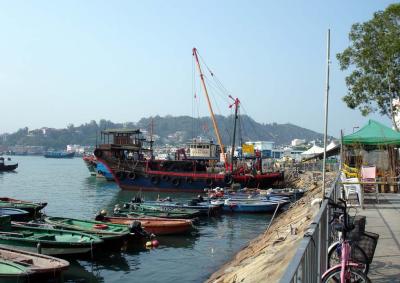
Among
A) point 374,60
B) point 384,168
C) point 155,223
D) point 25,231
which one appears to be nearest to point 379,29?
point 374,60

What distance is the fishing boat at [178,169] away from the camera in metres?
49.5

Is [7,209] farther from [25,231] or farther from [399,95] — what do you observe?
[399,95]

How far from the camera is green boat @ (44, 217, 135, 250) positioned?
17984 millimetres

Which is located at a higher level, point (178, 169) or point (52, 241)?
point (178, 169)

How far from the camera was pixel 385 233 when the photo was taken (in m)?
10.2

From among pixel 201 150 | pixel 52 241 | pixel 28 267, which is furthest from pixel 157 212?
pixel 201 150

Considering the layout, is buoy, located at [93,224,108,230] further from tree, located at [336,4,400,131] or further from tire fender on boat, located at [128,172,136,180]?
tire fender on boat, located at [128,172,136,180]

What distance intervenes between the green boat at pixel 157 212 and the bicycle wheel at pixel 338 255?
19897mm

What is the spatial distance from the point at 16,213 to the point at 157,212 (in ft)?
26.2

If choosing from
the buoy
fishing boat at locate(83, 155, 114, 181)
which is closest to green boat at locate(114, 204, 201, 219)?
the buoy

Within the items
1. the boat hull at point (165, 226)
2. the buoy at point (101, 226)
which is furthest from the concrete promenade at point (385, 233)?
the buoy at point (101, 226)

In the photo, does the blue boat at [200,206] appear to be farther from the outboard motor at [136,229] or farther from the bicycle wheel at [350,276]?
the bicycle wheel at [350,276]

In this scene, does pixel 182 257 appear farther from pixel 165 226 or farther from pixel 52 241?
pixel 52 241

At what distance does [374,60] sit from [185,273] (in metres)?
18.0
